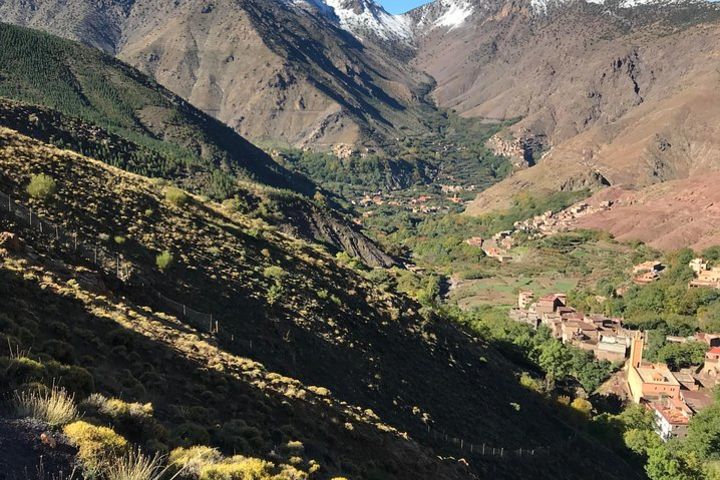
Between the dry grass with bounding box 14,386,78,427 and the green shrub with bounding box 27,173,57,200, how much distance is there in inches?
774

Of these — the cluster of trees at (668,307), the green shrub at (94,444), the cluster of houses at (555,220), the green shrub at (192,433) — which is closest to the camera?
the green shrub at (94,444)

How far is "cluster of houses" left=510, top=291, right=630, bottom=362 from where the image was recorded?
63.0 m

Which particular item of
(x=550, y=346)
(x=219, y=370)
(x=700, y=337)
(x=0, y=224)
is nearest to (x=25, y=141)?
(x=0, y=224)

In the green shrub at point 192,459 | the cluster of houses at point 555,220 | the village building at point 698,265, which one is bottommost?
the green shrub at point 192,459

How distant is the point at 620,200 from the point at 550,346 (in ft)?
381

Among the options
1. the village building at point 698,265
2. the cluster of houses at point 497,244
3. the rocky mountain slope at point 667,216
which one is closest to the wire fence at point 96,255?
the village building at point 698,265

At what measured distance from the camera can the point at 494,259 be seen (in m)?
127

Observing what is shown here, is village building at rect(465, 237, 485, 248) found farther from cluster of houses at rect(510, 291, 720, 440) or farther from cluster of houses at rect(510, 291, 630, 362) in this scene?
cluster of houses at rect(510, 291, 720, 440)

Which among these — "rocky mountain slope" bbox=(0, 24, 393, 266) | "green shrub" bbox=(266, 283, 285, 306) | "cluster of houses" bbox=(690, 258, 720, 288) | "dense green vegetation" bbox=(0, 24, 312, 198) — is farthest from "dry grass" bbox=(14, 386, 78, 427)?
"cluster of houses" bbox=(690, 258, 720, 288)

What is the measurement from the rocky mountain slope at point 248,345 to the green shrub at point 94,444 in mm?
1674

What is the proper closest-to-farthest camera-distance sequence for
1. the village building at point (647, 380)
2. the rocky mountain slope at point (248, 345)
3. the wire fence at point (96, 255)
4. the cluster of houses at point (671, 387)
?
the rocky mountain slope at point (248, 345) < the wire fence at point (96, 255) < the cluster of houses at point (671, 387) < the village building at point (647, 380)

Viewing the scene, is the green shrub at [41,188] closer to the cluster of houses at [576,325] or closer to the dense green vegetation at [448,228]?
the cluster of houses at [576,325]

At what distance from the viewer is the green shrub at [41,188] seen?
25.4m

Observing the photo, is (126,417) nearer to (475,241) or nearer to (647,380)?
(647,380)
